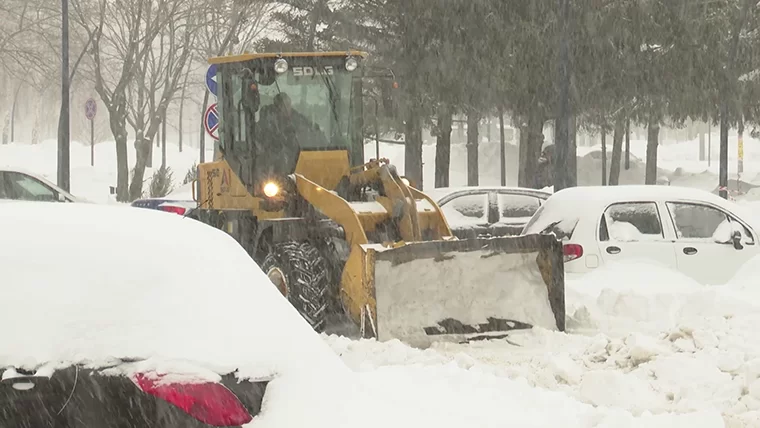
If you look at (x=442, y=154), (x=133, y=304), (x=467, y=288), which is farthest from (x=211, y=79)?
(x=442, y=154)

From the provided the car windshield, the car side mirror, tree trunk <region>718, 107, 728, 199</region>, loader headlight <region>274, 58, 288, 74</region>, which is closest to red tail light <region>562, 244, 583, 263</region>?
the car windshield

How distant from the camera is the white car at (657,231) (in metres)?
10.8

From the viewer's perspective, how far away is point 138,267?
154 inches

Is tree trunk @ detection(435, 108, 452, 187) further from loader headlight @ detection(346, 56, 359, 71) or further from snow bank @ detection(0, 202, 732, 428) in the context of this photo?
snow bank @ detection(0, 202, 732, 428)

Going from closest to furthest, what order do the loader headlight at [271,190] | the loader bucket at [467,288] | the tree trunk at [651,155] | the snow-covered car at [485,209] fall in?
1. the loader bucket at [467,288]
2. the loader headlight at [271,190]
3. the snow-covered car at [485,209]
4. the tree trunk at [651,155]

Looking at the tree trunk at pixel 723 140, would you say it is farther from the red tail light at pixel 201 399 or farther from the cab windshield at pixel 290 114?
the red tail light at pixel 201 399

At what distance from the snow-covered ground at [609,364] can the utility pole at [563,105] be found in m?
8.49

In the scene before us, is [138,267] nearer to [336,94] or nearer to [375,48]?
[336,94]

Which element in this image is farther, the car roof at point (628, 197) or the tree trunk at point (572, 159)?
the tree trunk at point (572, 159)

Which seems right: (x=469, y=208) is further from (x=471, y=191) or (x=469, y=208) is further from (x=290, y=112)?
(x=290, y=112)

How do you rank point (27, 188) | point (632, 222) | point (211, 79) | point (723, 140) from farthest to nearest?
point (723, 140)
point (27, 188)
point (211, 79)
point (632, 222)

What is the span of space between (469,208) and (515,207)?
739 millimetres

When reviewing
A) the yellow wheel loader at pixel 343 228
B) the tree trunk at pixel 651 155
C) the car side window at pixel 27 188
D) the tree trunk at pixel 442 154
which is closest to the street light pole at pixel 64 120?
the car side window at pixel 27 188

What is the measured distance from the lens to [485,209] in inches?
620
